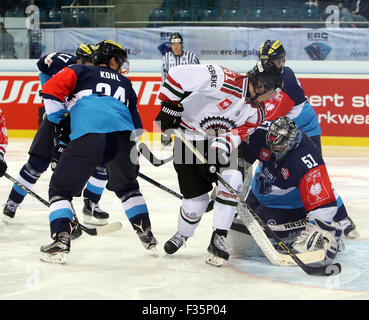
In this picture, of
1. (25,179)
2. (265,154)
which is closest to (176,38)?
(25,179)

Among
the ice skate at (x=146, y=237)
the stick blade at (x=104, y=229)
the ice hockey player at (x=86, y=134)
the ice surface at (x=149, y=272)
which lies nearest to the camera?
the ice surface at (x=149, y=272)

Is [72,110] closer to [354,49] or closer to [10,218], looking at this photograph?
[10,218]

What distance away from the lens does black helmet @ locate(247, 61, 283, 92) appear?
3.01 metres

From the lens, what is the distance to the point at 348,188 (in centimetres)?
523

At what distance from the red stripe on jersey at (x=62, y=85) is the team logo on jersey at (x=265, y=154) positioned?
995mm

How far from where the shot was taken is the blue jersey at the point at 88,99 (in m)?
3.01

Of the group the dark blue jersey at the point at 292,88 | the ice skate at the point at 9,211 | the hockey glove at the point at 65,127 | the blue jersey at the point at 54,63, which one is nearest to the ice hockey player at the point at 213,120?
the hockey glove at the point at 65,127

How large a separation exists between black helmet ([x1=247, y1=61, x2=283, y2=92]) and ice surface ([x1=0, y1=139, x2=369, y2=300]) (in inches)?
33.4

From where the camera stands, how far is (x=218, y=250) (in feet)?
10.0

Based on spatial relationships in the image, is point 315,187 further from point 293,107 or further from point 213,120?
point 293,107

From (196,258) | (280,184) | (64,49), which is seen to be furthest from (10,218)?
(64,49)

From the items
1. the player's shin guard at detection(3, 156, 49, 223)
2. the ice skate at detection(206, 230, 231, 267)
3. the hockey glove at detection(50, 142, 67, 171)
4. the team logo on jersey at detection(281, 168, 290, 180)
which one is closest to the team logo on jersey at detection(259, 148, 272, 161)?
the team logo on jersey at detection(281, 168, 290, 180)

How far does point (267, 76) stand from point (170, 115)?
482 mm

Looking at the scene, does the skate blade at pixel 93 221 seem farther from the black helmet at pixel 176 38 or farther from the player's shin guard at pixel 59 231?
the black helmet at pixel 176 38
